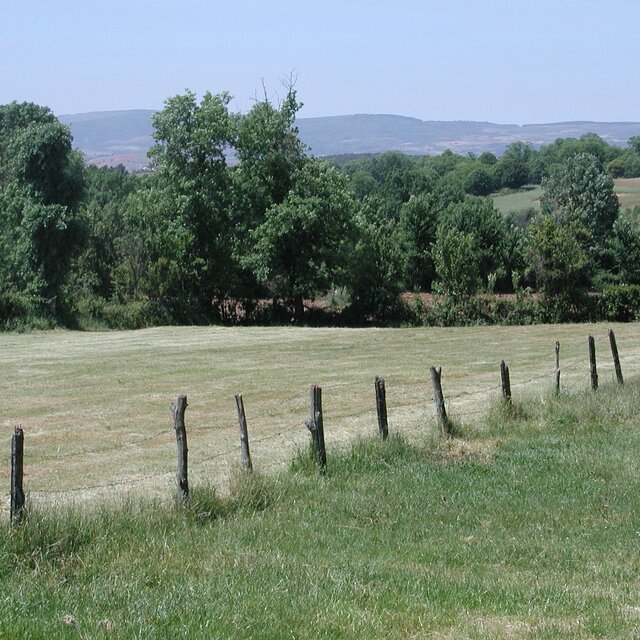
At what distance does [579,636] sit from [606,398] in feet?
42.0

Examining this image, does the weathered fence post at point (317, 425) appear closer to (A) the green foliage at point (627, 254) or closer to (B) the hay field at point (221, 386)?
(B) the hay field at point (221, 386)

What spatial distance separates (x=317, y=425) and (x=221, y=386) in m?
14.5

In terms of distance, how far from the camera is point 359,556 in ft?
32.4

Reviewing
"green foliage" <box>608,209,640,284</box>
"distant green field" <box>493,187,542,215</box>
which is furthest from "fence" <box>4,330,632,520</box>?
"distant green field" <box>493,187,542,215</box>

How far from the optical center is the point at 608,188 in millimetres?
91688

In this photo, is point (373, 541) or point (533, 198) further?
point (533, 198)

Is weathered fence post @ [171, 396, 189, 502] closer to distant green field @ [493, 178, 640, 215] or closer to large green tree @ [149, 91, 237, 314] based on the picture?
large green tree @ [149, 91, 237, 314]

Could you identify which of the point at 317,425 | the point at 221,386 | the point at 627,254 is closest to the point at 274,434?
the point at 317,425

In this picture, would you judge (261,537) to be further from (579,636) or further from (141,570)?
(579,636)

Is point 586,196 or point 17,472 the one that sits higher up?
point 586,196

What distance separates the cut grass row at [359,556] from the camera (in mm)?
7668

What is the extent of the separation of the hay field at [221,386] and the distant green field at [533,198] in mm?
74284

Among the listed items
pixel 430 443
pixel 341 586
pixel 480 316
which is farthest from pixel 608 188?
pixel 341 586

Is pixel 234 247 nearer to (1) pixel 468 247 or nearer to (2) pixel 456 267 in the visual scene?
(2) pixel 456 267
